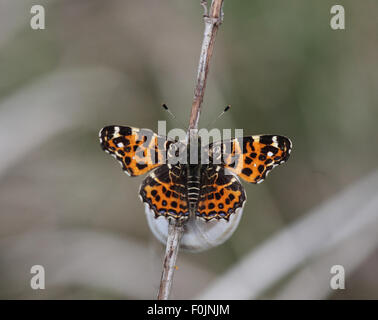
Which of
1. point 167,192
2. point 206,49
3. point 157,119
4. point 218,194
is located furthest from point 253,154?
point 157,119

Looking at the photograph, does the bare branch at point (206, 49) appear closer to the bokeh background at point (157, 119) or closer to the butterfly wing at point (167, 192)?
the butterfly wing at point (167, 192)

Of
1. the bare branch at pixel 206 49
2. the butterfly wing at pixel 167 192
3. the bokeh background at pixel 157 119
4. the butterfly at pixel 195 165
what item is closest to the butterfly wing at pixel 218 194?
the butterfly at pixel 195 165

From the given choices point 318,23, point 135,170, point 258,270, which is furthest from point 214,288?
point 318,23

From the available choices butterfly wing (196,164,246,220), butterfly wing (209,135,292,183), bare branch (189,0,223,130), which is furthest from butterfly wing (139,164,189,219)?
bare branch (189,0,223,130)

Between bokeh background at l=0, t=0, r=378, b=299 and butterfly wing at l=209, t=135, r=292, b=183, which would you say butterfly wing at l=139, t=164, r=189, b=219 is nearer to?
butterfly wing at l=209, t=135, r=292, b=183

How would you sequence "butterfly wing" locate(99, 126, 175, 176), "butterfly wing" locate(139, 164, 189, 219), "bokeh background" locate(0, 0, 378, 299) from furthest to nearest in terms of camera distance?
"bokeh background" locate(0, 0, 378, 299) < "butterfly wing" locate(99, 126, 175, 176) < "butterfly wing" locate(139, 164, 189, 219)

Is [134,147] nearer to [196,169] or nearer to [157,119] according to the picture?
[196,169]

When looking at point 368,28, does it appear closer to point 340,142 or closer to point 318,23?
point 318,23
